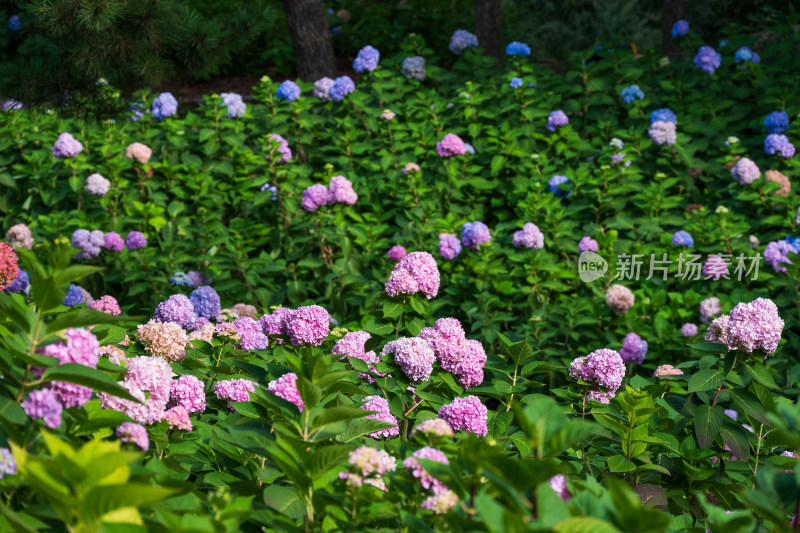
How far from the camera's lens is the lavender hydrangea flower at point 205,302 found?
350 cm

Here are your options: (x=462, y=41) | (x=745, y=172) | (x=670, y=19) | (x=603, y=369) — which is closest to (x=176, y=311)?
(x=603, y=369)

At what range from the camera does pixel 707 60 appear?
20.7 ft

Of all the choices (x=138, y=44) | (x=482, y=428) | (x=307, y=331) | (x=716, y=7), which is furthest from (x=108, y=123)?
(x=716, y=7)

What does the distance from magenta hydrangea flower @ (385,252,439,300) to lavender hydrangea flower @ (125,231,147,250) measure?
7.99 ft

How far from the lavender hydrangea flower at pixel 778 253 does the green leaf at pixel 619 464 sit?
2731mm

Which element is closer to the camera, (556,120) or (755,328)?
(755,328)

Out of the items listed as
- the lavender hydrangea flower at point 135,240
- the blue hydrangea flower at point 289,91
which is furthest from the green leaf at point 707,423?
the blue hydrangea flower at point 289,91

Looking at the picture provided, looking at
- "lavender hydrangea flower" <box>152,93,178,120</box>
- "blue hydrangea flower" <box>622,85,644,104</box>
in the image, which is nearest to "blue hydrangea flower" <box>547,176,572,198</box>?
"blue hydrangea flower" <box>622,85,644,104</box>

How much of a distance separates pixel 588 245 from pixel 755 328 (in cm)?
227

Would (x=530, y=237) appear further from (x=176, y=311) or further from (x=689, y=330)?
(x=176, y=311)

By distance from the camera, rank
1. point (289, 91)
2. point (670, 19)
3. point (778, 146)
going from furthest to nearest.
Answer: point (670, 19) → point (289, 91) → point (778, 146)

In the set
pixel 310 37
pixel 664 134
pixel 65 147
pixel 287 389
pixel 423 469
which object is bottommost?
pixel 664 134

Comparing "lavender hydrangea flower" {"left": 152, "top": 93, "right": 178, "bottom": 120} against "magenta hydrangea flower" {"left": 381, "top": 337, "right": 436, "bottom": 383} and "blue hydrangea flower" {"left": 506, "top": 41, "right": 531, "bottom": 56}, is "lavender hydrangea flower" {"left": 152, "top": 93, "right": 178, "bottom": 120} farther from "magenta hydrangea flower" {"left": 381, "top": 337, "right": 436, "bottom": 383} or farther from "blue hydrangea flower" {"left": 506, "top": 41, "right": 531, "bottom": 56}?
"magenta hydrangea flower" {"left": 381, "top": 337, "right": 436, "bottom": 383}

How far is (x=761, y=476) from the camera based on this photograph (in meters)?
1.30
